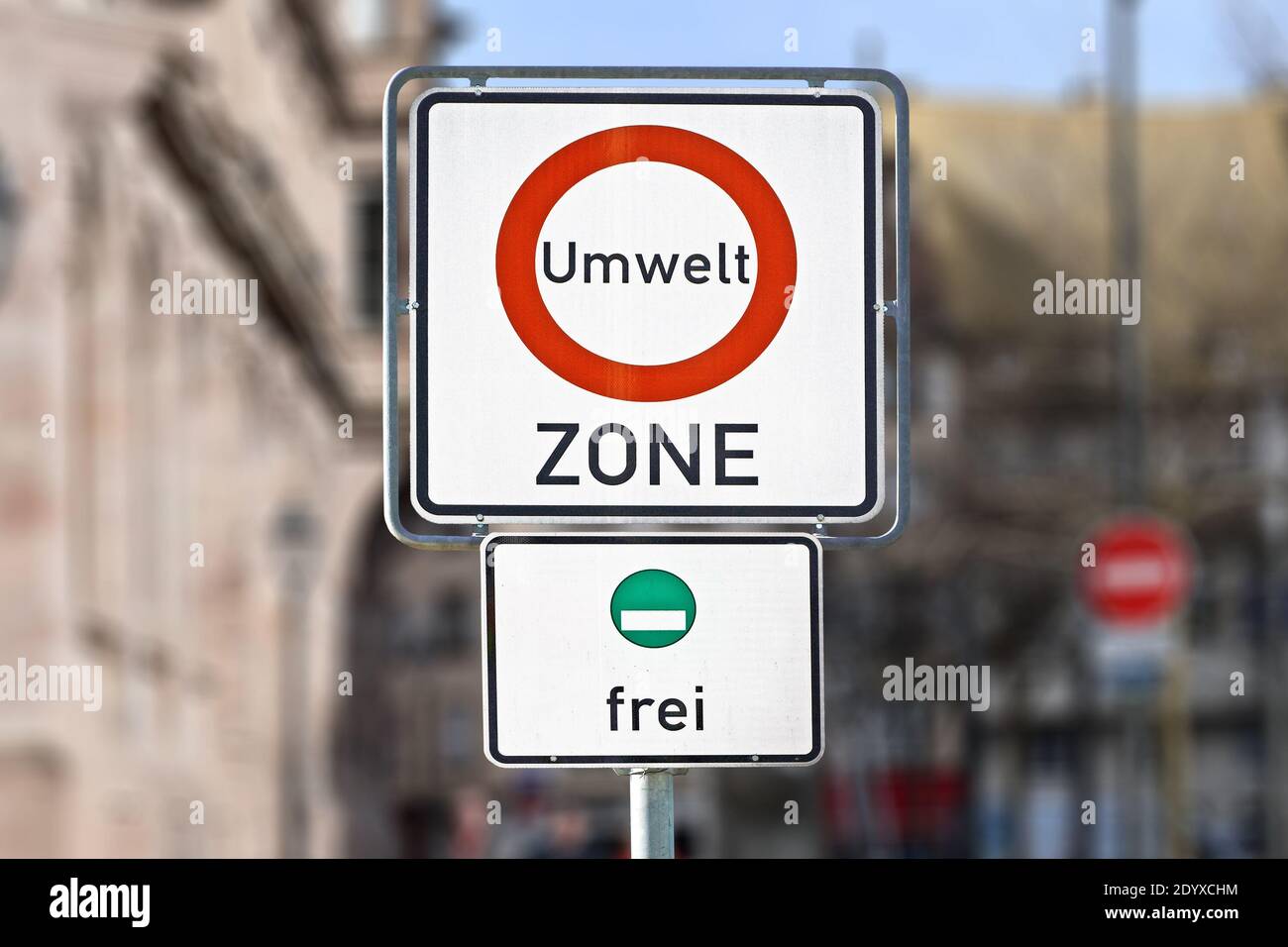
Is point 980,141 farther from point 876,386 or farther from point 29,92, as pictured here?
point 876,386

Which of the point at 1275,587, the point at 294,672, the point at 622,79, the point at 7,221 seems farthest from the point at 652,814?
the point at 1275,587

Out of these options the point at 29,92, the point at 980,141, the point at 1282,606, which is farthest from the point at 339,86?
the point at 29,92

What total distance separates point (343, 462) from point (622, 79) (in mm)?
33337

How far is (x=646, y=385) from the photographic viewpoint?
114 inches

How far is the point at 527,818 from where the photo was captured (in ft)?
144

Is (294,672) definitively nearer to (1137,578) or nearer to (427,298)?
(1137,578)

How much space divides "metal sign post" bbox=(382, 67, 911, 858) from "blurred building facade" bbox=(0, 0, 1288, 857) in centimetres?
571

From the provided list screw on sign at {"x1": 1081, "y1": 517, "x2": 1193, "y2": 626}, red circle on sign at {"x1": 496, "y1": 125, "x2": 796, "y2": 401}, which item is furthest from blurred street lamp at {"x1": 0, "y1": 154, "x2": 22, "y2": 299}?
red circle on sign at {"x1": 496, "y1": 125, "x2": 796, "y2": 401}

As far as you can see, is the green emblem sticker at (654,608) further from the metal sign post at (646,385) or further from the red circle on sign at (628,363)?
the red circle on sign at (628,363)

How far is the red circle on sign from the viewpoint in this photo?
9.53 feet

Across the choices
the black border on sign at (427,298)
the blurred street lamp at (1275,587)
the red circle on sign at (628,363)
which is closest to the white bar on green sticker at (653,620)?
the black border on sign at (427,298)

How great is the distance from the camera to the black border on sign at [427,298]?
289 centimetres

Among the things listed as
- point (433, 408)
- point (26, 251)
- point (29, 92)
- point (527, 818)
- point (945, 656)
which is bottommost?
point (527, 818)
